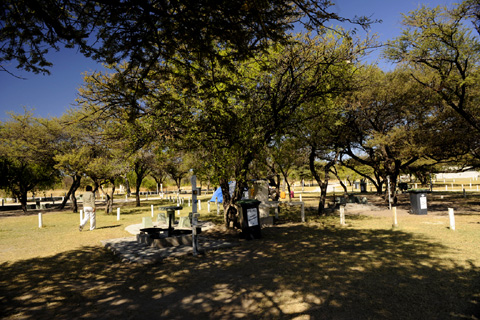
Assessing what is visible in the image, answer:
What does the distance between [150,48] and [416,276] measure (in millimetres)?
6568

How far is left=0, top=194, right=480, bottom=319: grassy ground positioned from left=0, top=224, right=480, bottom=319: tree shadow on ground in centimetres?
2

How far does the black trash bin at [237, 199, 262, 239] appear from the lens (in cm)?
970

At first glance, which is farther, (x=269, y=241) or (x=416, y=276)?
(x=269, y=241)

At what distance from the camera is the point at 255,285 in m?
5.19

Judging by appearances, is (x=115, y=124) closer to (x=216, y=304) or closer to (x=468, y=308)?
(x=216, y=304)

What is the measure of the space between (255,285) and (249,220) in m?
4.54

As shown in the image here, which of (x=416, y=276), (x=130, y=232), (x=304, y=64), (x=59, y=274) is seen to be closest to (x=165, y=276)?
(x=59, y=274)

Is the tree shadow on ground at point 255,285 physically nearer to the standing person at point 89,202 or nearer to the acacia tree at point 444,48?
the standing person at point 89,202

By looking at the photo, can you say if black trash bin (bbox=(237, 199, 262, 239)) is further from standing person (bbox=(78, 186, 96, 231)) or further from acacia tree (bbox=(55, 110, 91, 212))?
acacia tree (bbox=(55, 110, 91, 212))

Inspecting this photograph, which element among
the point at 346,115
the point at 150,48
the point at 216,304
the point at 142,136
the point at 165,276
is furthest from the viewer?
the point at 346,115

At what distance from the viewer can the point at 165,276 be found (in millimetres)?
5973

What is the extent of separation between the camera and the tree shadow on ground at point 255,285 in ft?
13.6

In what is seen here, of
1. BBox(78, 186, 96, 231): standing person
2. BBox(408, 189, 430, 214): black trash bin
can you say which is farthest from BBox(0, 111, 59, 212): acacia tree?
BBox(408, 189, 430, 214): black trash bin

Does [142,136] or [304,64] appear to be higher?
[304,64]
